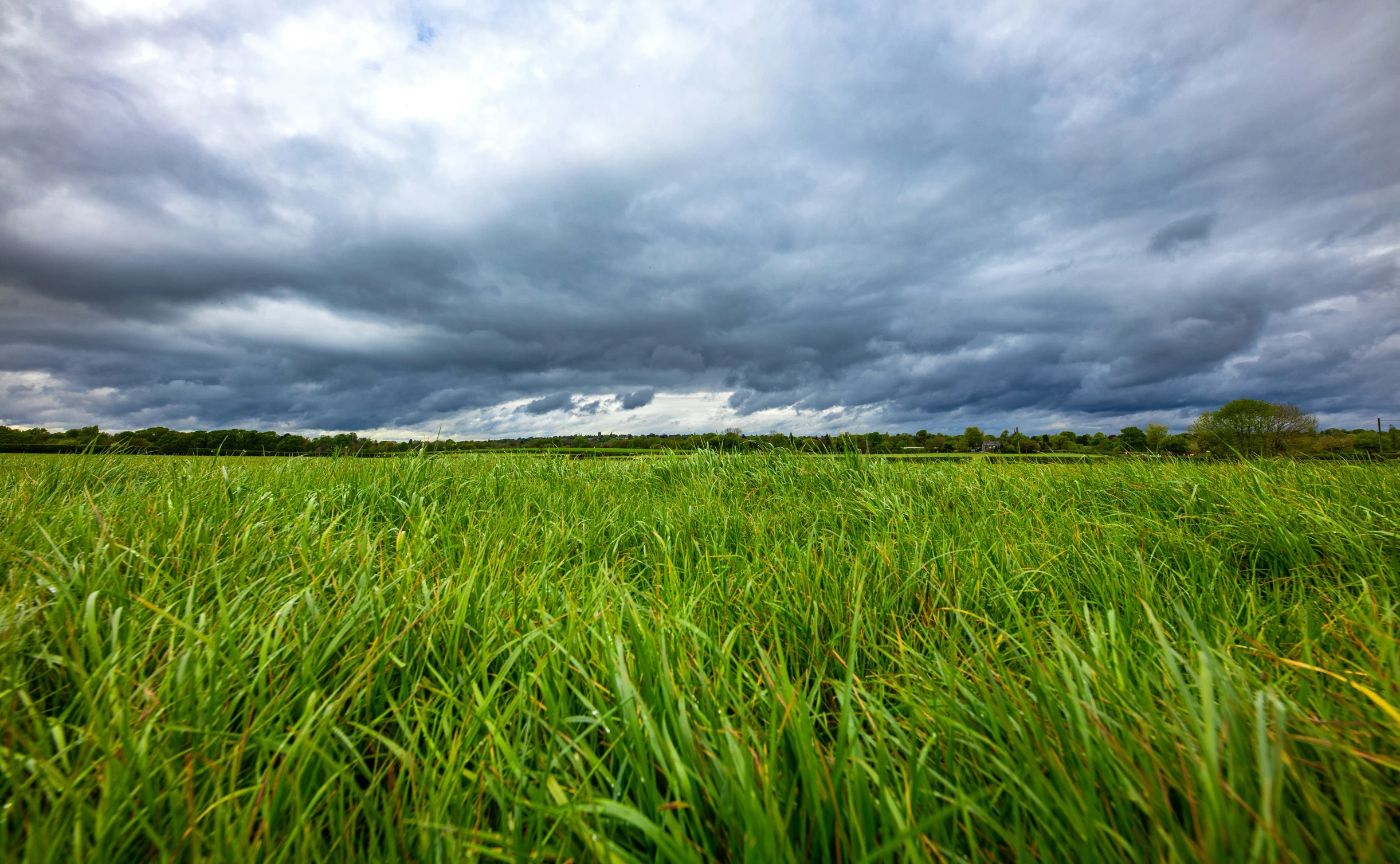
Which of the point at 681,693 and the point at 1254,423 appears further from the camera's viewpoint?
the point at 1254,423

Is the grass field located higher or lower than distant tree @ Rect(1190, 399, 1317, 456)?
lower

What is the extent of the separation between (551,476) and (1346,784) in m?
7.63

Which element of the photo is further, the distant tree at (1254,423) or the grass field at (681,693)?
the distant tree at (1254,423)

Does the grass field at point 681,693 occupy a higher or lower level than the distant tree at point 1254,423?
lower

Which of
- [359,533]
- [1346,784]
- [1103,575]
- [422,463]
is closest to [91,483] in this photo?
[422,463]

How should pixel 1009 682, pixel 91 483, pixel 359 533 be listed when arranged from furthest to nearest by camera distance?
1. pixel 91 483
2. pixel 359 533
3. pixel 1009 682

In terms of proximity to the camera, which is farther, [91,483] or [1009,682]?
[91,483]

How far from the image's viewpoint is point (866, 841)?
1304 millimetres

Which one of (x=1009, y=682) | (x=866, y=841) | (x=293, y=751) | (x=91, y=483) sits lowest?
(x=866, y=841)

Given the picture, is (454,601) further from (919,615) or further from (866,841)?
(919,615)

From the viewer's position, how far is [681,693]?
5.94 feet

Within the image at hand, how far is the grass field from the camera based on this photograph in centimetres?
131

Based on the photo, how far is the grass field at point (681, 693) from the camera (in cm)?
131

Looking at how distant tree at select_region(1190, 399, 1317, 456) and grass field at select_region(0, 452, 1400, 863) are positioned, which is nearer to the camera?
grass field at select_region(0, 452, 1400, 863)
